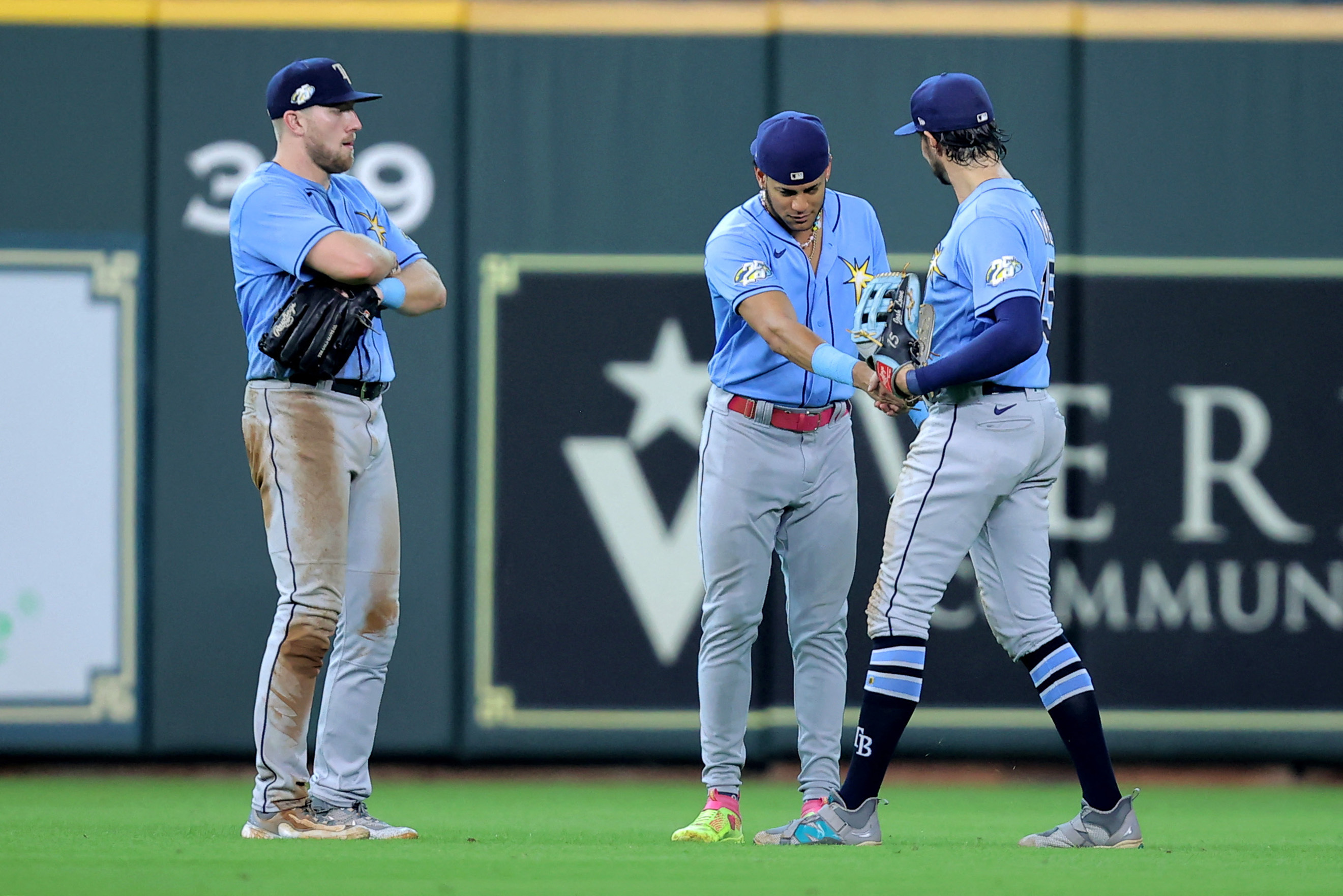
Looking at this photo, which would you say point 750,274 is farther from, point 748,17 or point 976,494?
point 748,17

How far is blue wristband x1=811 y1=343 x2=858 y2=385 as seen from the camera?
4.42 metres

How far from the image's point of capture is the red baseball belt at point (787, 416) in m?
4.69

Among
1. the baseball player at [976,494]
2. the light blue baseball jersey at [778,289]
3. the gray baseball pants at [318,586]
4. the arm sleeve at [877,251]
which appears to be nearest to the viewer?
the baseball player at [976,494]

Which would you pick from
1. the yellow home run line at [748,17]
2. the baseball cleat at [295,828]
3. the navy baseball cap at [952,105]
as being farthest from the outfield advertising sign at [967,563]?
the navy baseball cap at [952,105]

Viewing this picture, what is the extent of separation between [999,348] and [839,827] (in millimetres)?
1248

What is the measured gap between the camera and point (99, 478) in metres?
6.42

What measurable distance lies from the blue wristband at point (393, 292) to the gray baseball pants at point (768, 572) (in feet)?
2.93

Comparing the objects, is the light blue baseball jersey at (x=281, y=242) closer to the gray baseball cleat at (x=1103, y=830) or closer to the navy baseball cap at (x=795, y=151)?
the navy baseball cap at (x=795, y=151)

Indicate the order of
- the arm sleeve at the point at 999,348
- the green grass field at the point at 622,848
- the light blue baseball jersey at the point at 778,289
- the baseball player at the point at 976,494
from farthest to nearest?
the light blue baseball jersey at the point at 778,289 < the baseball player at the point at 976,494 < the arm sleeve at the point at 999,348 < the green grass field at the point at 622,848

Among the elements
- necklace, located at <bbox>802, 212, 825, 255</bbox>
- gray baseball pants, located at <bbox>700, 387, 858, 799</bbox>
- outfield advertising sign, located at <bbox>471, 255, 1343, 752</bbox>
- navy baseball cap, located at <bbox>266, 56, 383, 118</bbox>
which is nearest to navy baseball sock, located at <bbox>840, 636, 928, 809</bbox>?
gray baseball pants, located at <bbox>700, 387, 858, 799</bbox>

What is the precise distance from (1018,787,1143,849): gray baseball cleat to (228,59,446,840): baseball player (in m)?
1.71

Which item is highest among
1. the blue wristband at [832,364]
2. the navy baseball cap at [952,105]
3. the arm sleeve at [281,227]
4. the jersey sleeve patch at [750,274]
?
the navy baseball cap at [952,105]

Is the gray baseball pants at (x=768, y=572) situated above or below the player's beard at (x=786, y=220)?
below

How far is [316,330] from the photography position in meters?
4.41
